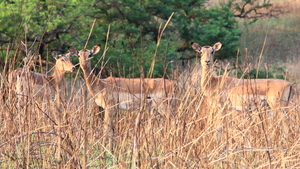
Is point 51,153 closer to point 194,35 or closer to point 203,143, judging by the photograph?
point 203,143

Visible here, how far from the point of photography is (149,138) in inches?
135

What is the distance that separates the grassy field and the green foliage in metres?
4.39

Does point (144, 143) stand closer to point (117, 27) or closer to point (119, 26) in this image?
point (117, 27)

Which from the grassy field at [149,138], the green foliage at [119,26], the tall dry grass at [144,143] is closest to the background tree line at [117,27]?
the green foliage at [119,26]

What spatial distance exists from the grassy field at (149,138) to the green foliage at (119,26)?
439 cm

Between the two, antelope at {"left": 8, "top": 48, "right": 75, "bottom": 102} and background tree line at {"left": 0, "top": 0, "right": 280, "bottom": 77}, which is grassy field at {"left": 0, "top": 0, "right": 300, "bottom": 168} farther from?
background tree line at {"left": 0, "top": 0, "right": 280, "bottom": 77}

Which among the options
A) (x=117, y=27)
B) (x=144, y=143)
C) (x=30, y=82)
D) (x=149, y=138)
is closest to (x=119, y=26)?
(x=117, y=27)

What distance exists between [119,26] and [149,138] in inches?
300

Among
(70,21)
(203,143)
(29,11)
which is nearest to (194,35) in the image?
(70,21)

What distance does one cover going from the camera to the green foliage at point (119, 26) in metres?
9.71

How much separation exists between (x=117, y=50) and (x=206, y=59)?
13.5 ft

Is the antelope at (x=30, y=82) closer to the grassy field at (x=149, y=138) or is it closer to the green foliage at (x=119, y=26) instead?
the grassy field at (x=149, y=138)

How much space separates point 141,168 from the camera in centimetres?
277

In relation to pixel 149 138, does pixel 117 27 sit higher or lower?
higher
